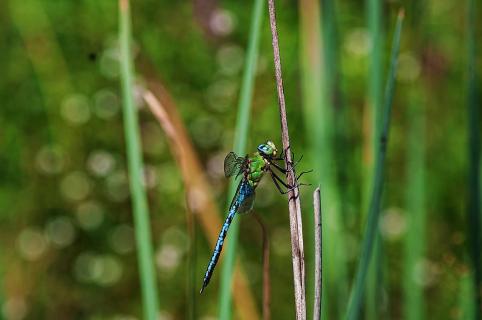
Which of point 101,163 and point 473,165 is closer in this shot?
point 473,165

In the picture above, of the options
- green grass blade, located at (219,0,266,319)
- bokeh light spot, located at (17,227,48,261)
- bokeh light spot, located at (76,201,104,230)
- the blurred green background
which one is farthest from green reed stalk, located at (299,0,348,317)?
bokeh light spot, located at (76,201,104,230)

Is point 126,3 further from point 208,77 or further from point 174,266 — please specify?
point 208,77

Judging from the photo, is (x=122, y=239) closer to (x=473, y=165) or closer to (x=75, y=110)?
(x=75, y=110)

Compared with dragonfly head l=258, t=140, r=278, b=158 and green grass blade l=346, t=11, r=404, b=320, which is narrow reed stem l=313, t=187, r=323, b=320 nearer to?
green grass blade l=346, t=11, r=404, b=320

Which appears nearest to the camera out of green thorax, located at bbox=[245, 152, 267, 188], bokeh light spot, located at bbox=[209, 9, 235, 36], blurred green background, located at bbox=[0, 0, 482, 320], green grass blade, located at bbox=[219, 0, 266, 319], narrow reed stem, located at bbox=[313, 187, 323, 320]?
narrow reed stem, located at bbox=[313, 187, 323, 320]

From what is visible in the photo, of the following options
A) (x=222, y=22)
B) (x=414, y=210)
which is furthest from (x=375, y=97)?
(x=222, y=22)

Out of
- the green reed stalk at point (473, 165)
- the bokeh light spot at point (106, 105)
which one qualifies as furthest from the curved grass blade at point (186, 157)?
the bokeh light spot at point (106, 105)

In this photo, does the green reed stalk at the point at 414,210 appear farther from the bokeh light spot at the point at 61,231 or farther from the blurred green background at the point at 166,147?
the bokeh light spot at the point at 61,231

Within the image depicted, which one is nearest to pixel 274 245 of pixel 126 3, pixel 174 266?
pixel 174 266

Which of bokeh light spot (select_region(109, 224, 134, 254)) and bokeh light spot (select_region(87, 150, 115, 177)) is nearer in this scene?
bokeh light spot (select_region(109, 224, 134, 254))
